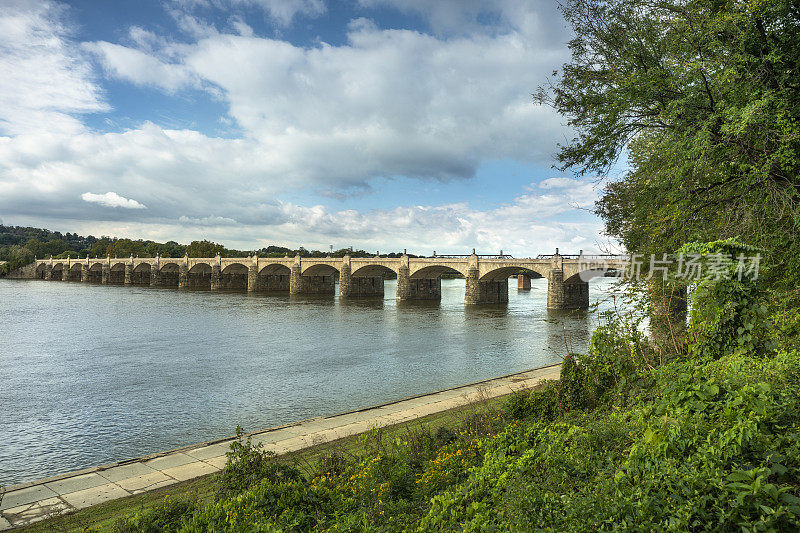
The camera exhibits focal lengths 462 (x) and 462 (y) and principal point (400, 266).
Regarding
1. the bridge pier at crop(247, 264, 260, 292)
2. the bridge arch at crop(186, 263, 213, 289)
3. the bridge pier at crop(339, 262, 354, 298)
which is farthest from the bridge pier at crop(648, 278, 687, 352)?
the bridge arch at crop(186, 263, 213, 289)

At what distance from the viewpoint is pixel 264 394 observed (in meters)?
20.6

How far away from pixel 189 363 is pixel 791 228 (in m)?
28.5

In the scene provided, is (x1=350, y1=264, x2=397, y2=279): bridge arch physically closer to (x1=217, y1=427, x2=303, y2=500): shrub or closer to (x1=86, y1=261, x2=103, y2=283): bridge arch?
(x1=217, y1=427, x2=303, y2=500): shrub

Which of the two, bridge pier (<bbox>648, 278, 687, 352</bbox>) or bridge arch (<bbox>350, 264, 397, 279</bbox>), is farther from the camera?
bridge arch (<bbox>350, 264, 397, 279</bbox>)

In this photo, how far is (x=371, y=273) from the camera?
8550cm

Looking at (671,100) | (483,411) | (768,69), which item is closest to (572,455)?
(483,411)

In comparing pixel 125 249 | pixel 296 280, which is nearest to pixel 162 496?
pixel 296 280

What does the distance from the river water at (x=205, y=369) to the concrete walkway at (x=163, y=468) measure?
2.85m

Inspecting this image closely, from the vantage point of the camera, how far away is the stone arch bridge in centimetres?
6025

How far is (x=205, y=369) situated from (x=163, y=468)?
641 inches

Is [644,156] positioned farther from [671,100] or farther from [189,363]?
[189,363]

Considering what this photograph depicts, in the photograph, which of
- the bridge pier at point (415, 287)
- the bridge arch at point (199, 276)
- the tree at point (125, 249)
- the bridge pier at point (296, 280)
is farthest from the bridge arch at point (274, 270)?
the tree at point (125, 249)

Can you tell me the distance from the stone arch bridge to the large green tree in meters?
17.0

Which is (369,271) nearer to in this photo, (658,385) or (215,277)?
(215,277)
